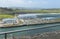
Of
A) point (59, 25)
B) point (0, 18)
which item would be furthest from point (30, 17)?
point (59, 25)

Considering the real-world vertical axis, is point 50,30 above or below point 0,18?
above

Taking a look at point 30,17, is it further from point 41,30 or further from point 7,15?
point 41,30

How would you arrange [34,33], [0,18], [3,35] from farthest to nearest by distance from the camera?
[0,18]
[34,33]
[3,35]

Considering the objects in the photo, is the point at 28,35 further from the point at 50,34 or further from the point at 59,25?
the point at 59,25

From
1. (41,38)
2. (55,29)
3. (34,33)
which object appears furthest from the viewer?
(55,29)

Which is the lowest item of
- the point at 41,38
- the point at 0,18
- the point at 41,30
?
the point at 0,18

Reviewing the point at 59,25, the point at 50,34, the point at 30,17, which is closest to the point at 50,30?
the point at 50,34

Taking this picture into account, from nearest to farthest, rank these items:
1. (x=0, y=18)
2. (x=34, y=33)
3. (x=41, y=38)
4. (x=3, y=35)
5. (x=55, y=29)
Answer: (x=3, y=35)
(x=34, y=33)
(x=41, y=38)
(x=55, y=29)
(x=0, y=18)

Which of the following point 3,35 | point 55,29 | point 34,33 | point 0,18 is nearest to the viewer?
point 3,35

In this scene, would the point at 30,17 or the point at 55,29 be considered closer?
the point at 55,29
